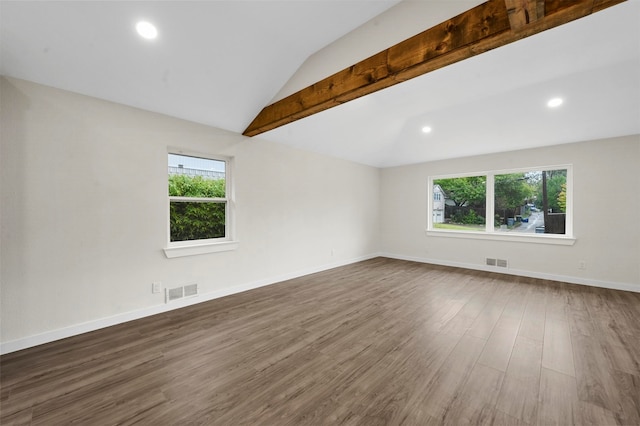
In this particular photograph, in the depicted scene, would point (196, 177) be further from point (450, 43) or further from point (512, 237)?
point (512, 237)

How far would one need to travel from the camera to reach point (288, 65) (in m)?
2.95

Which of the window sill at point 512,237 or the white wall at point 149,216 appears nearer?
the white wall at point 149,216

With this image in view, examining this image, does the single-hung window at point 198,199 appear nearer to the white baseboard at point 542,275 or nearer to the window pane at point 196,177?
the window pane at point 196,177

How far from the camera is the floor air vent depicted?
10.5ft

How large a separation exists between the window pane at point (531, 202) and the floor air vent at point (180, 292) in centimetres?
568

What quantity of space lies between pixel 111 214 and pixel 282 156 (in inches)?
100

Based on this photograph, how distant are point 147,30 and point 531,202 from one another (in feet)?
20.6

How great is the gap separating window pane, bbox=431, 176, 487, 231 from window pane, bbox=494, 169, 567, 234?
0.29 m

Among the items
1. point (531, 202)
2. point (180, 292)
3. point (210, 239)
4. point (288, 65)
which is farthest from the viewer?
point (531, 202)

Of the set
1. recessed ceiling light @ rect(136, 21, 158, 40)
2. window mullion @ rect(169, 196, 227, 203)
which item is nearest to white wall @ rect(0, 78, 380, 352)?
window mullion @ rect(169, 196, 227, 203)

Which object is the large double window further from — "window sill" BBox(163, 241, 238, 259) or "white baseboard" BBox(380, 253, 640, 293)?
"window sill" BBox(163, 241, 238, 259)

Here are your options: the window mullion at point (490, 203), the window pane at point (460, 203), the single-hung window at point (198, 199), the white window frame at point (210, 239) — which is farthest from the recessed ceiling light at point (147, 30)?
the window mullion at point (490, 203)

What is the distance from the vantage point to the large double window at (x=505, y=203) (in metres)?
4.63

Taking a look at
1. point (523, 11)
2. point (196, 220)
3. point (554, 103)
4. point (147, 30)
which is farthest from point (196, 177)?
point (554, 103)
